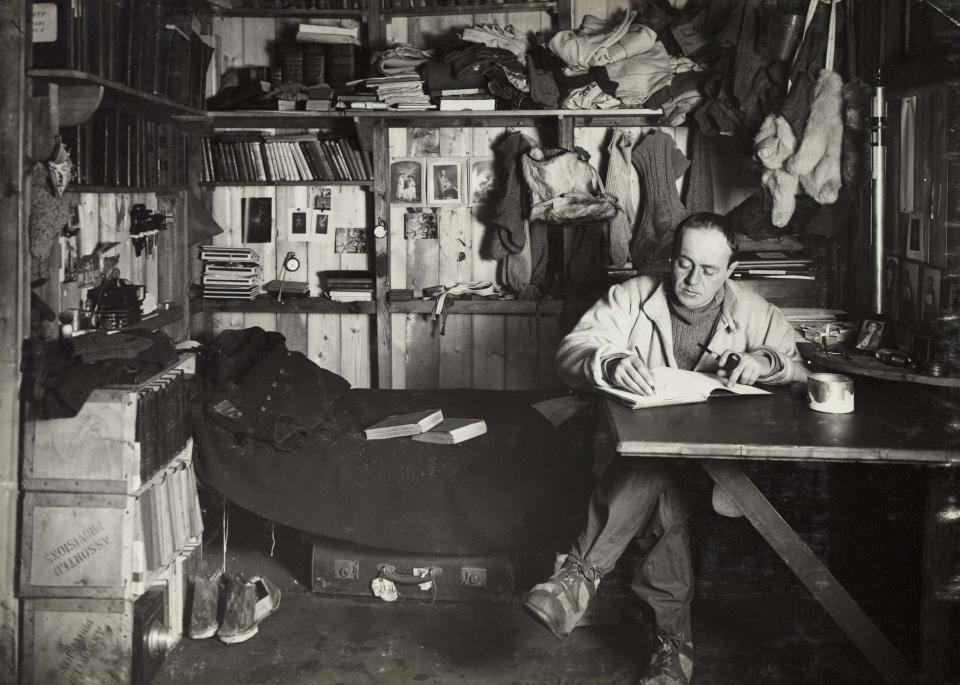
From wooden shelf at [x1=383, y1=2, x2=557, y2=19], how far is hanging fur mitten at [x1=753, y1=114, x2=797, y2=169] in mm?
1249

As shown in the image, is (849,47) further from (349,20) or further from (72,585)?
(72,585)

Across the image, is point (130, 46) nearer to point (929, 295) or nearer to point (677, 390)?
point (677, 390)

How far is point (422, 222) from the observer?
194 inches

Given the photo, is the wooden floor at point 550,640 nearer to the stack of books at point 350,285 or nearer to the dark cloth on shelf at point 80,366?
the dark cloth on shelf at point 80,366

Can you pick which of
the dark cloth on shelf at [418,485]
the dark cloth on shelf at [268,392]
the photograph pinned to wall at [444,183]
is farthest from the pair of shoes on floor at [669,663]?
the photograph pinned to wall at [444,183]

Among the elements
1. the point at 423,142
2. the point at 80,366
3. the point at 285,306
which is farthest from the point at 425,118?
the point at 80,366

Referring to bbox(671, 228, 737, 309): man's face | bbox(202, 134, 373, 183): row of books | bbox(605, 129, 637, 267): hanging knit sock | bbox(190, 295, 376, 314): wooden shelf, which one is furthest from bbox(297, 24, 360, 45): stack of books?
bbox(671, 228, 737, 309): man's face

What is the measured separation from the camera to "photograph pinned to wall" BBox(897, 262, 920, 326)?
138 inches

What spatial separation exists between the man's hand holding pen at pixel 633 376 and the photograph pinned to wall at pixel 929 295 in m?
1.37

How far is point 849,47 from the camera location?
159 inches

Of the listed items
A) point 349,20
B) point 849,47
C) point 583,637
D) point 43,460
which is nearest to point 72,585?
point 43,460

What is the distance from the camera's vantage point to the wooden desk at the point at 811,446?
213 centimetres

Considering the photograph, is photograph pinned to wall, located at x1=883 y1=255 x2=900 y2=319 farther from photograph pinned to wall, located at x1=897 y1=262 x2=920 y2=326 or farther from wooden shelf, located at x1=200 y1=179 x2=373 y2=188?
wooden shelf, located at x1=200 y1=179 x2=373 y2=188

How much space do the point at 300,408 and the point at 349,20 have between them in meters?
2.33
